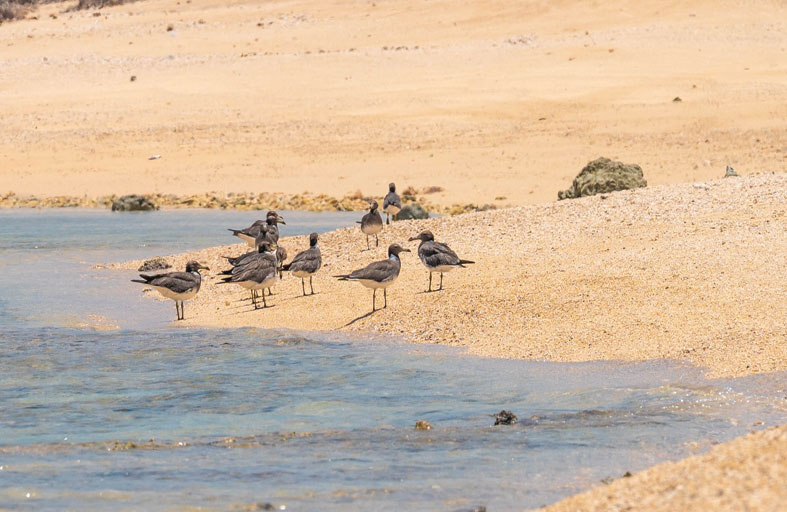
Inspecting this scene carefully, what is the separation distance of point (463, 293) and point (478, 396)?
179 inches

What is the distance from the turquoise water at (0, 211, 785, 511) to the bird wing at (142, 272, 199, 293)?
650 millimetres

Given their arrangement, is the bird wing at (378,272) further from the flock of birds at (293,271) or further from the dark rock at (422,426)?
the dark rock at (422,426)

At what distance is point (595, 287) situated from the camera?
16000mm

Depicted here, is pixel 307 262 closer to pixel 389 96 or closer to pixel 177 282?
pixel 177 282

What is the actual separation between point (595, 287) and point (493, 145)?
27314mm

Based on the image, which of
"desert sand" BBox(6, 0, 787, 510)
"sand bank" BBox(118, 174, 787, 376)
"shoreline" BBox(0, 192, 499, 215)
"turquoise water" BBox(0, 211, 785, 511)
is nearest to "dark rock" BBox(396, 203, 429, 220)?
"shoreline" BBox(0, 192, 499, 215)

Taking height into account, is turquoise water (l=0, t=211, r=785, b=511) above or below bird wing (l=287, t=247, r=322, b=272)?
below

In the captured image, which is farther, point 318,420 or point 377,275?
point 377,275

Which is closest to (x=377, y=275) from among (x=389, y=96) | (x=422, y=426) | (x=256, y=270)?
(x=256, y=270)

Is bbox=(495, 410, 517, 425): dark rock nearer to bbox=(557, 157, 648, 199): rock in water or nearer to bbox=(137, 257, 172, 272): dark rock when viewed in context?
bbox=(137, 257, 172, 272): dark rock

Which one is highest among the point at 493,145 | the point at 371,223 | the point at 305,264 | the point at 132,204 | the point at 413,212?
the point at 493,145

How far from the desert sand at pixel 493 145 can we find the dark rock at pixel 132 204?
331cm

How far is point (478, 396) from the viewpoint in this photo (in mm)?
12344

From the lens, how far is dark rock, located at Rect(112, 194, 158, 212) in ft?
115
